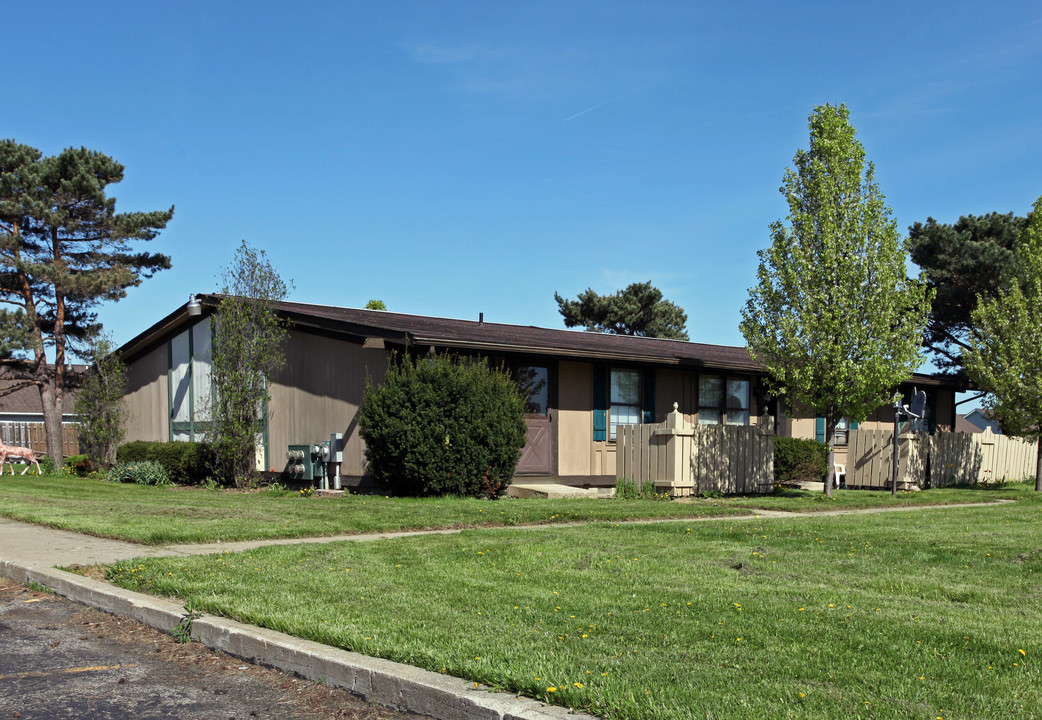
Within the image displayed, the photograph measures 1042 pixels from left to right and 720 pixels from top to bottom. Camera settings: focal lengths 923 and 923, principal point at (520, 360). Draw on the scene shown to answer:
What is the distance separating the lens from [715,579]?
7.23 m

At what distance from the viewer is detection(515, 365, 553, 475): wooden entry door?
690 inches

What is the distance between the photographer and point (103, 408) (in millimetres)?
22922

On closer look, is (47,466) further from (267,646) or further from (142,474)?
(267,646)

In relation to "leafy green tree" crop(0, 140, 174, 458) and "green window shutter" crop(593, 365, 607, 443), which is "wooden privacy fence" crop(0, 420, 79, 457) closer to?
"leafy green tree" crop(0, 140, 174, 458)

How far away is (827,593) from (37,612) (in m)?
5.90

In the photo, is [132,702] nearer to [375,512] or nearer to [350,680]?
[350,680]

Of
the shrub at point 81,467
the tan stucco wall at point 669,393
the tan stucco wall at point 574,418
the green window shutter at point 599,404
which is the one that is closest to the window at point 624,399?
the green window shutter at point 599,404

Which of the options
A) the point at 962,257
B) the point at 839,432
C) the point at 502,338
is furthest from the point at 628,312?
the point at 502,338

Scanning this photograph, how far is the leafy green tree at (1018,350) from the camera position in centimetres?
1961

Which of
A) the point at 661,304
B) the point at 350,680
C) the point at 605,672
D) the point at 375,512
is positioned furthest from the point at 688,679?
the point at 661,304

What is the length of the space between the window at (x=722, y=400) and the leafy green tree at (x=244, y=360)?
8.99 m

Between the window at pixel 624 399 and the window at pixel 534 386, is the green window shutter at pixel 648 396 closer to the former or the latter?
the window at pixel 624 399

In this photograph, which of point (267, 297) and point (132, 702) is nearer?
point (132, 702)

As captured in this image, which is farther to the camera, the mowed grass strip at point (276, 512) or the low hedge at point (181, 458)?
the low hedge at point (181, 458)
